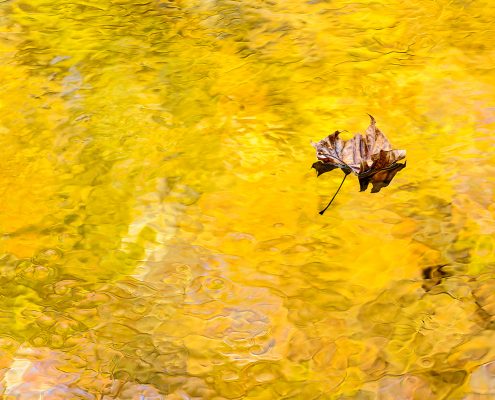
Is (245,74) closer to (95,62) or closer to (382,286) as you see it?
(95,62)

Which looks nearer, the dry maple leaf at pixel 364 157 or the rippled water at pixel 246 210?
the rippled water at pixel 246 210

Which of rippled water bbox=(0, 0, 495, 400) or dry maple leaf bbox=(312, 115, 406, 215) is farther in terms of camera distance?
dry maple leaf bbox=(312, 115, 406, 215)

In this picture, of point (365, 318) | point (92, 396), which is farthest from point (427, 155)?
point (92, 396)

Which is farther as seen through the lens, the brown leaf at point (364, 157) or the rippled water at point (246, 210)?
the brown leaf at point (364, 157)
